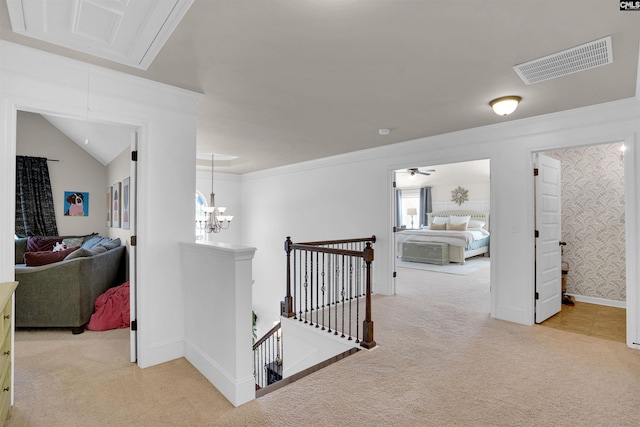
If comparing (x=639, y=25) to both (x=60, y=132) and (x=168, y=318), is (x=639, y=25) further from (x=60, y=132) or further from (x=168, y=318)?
(x=60, y=132)

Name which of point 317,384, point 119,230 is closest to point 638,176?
point 317,384

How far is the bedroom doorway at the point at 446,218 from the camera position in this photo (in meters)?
6.65

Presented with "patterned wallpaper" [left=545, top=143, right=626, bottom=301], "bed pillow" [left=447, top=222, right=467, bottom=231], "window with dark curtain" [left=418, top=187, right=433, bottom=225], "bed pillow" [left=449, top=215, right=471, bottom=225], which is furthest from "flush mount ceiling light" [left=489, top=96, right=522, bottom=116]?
"window with dark curtain" [left=418, top=187, right=433, bottom=225]

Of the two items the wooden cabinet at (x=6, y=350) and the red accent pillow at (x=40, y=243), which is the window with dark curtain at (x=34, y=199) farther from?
the wooden cabinet at (x=6, y=350)

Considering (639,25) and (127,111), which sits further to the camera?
(127,111)

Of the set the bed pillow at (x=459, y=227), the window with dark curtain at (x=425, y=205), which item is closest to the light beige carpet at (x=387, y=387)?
the bed pillow at (x=459, y=227)

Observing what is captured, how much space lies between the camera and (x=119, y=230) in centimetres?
481

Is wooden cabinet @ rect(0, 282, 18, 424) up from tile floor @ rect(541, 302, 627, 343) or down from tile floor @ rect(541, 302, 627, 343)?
up

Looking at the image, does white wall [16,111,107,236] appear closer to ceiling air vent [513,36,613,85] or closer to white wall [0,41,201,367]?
white wall [0,41,201,367]

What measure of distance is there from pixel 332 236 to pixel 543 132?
140 inches

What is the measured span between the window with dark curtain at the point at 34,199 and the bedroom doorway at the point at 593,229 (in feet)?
25.5

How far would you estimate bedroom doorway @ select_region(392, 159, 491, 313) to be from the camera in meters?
6.65

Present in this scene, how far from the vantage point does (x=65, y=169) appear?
5648 millimetres

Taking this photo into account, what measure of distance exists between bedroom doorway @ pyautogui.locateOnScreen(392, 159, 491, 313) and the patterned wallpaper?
4.47 feet
